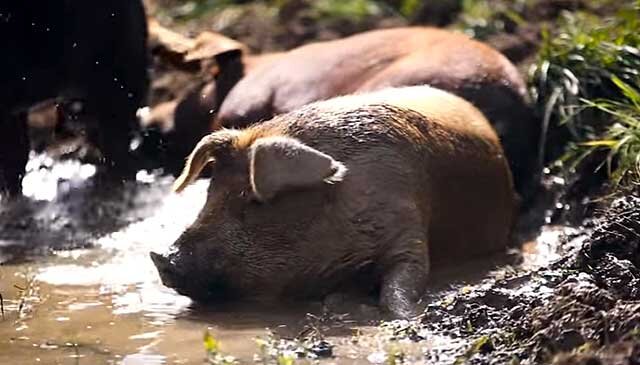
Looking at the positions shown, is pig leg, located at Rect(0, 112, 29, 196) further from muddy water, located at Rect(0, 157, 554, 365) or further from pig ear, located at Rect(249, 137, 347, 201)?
pig ear, located at Rect(249, 137, 347, 201)

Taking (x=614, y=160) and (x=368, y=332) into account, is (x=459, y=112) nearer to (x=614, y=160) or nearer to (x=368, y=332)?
(x=614, y=160)

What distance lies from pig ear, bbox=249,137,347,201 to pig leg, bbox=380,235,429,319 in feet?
1.24

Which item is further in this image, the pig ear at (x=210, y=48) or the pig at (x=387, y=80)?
the pig ear at (x=210, y=48)

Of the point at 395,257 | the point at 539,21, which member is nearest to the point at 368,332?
the point at 395,257

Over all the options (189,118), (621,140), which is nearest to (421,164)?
(621,140)

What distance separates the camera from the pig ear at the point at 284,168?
16.3ft

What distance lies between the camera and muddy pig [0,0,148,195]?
20.2ft

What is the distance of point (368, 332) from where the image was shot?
14.7ft

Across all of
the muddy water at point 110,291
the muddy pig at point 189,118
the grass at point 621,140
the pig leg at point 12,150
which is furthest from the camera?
the muddy pig at point 189,118

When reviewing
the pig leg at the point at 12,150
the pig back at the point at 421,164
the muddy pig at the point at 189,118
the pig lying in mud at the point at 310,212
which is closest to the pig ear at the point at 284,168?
the pig lying in mud at the point at 310,212

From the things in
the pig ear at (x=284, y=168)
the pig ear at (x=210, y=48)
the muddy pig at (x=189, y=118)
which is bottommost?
the muddy pig at (x=189, y=118)

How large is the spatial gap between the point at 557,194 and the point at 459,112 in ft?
3.10

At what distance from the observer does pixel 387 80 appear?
260 inches

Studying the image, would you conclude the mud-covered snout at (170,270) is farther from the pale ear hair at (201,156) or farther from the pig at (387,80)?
the pig at (387,80)
